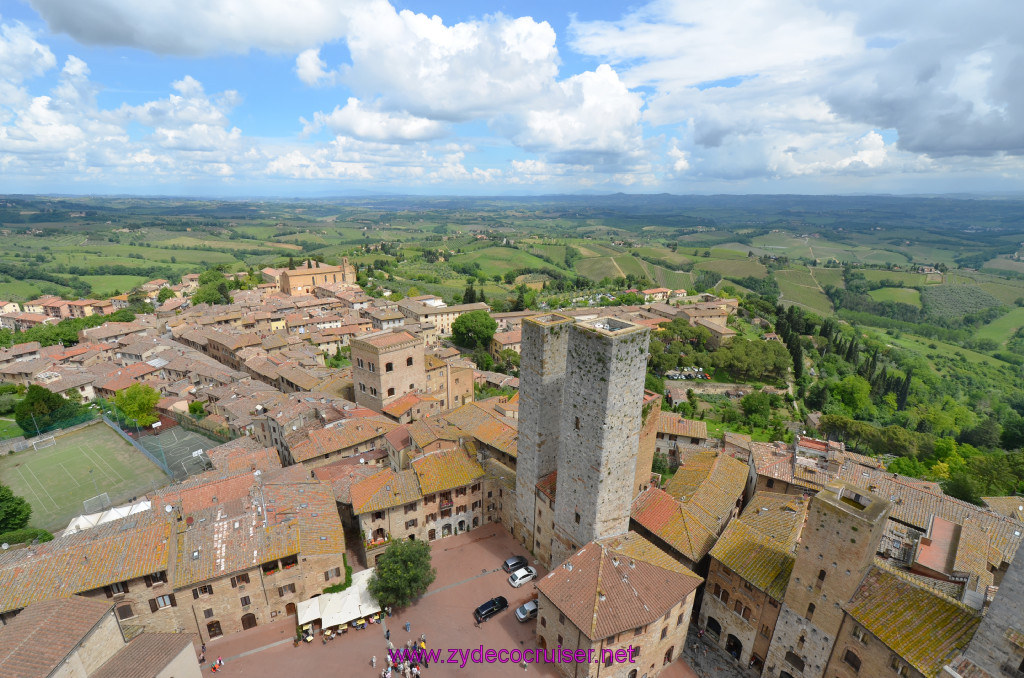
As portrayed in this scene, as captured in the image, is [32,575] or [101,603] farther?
[32,575]

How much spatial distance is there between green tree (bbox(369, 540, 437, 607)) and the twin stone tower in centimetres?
902

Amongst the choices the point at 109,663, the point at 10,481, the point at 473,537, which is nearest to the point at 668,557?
the point at 473,537

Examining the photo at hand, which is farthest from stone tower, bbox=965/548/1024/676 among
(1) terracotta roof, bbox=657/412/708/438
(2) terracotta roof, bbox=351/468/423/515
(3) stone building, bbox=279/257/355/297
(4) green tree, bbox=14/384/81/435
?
(3) stone building, bbox=279/257/355/297

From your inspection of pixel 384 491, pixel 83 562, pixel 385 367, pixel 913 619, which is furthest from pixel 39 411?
pixel 913 619

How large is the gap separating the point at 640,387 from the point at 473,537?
1998 centimetres

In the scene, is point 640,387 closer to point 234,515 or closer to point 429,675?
point 429,675

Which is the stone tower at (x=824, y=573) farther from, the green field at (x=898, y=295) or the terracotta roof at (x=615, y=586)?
the green field at (x=898, y=295)

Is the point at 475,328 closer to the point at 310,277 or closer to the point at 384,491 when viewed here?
the point at 384,491

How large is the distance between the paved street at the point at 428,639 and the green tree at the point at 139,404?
42043 mm

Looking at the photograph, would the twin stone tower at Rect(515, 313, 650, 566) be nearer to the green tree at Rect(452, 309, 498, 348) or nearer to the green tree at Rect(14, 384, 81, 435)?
the green tree at Rect(452, 309, 498, 348)

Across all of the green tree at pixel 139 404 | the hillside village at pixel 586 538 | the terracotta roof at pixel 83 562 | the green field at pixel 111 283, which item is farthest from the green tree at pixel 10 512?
the green field at pixel 111 283

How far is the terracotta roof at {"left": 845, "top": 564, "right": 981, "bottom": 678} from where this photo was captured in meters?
20.8

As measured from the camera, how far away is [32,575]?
25.1 m

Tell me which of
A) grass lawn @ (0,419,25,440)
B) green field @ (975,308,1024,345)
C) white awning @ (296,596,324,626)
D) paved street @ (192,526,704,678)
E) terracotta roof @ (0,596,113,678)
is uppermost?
terracotta roof @ (0,596,113,678)
